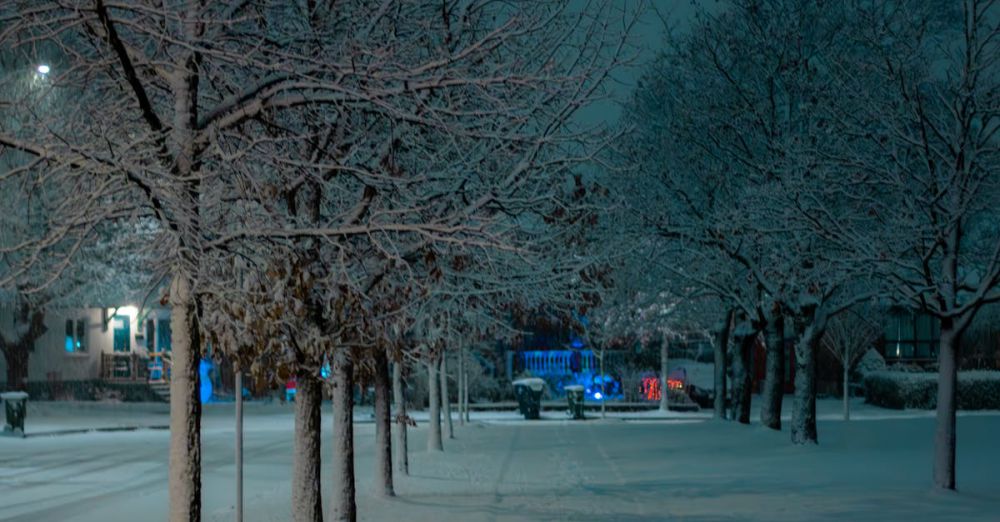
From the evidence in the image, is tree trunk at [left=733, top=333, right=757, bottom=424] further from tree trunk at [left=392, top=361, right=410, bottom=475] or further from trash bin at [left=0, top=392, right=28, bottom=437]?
trash bin at [left=0, top=392, right=28, bottom=437]

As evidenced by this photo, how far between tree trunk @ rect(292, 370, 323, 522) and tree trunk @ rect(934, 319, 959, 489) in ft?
31.2

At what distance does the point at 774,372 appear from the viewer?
3052 centimetres

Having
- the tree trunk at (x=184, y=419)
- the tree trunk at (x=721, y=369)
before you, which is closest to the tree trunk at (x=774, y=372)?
the tree trunk at (x=721, y=369)

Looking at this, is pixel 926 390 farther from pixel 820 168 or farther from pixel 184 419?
pixel 184 419

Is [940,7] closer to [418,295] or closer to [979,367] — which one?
[418,295]

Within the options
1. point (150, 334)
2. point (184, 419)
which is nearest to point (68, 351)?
point (150, 334)

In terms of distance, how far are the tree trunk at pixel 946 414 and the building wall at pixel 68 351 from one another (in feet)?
131

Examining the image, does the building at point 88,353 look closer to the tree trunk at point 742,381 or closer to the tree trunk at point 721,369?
the tree trunk at point 721,369

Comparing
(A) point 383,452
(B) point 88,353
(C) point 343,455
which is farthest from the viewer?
(B) point 88,353

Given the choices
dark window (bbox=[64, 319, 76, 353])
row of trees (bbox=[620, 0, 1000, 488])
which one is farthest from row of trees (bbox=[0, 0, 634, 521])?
dark window (bbox=[64, 319, 76, 353])

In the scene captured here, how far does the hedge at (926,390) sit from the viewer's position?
43875mm

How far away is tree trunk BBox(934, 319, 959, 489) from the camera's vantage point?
58.5 ft

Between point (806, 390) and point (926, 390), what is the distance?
1998 cm

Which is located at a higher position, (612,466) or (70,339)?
(70,339)
